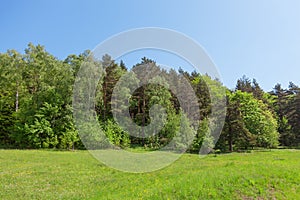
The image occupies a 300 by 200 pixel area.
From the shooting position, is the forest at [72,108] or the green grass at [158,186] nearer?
the green grass at [158,186]

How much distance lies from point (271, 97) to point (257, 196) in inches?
2717

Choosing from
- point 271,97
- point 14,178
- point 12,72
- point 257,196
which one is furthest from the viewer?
point 271,97

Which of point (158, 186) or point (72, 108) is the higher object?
point (72, 108)

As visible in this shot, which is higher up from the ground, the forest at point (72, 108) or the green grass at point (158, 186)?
the forest at point (72, 108)

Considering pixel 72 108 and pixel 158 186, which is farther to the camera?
pixel 72 108

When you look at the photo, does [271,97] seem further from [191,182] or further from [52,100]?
[191,182]

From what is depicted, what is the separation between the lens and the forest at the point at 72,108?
3847 centimetres

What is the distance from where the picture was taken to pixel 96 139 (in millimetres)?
35094

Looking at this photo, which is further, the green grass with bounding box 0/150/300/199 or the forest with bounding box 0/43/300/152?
the forest with bounding box 0/43/300/152

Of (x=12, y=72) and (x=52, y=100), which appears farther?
(x=12, y=72)

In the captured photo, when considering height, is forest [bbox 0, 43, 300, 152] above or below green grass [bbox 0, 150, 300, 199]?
above

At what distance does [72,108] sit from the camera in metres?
40.6

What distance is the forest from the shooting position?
38469 millimetres

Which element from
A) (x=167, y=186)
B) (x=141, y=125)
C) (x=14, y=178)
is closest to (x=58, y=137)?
(x=141, y=125)
